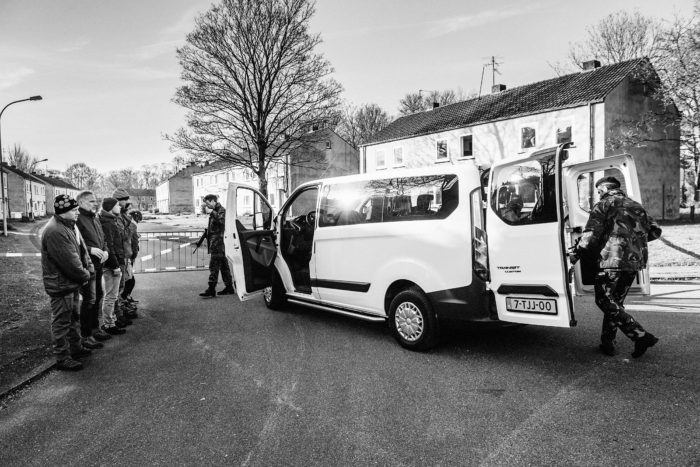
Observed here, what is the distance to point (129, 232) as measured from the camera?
7082 millimetres

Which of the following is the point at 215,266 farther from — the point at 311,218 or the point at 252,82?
the point at 252,82

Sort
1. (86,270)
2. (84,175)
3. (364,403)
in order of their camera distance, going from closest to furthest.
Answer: (364,403) < (86,270) < (84,175)

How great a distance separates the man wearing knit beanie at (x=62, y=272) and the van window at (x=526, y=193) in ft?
14.4

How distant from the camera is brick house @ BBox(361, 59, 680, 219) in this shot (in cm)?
2348

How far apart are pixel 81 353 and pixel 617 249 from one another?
5.88 meters

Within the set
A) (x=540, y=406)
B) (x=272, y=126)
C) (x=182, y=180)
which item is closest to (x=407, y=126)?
(x=272, y=126)

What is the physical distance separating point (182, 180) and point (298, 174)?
4925cm

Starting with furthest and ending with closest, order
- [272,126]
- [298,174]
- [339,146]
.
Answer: [339,146], [298,174], [272,126]

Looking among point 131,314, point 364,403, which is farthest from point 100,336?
point 364,403

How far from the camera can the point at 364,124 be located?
185ft

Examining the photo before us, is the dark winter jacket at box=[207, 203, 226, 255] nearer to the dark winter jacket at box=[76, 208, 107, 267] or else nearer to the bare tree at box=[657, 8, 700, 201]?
the dark winter jacket at box=[76, 208, 107, 267]

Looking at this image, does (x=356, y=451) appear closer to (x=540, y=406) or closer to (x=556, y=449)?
(x=556, y=449)

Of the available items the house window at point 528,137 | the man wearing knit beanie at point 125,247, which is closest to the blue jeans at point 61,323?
the man wearing knit beanie at point 125,247

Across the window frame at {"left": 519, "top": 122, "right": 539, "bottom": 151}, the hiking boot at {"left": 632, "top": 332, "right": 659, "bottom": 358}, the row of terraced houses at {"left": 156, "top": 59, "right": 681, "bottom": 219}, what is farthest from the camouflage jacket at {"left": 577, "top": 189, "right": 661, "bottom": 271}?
the window frame at {"left": 519, "top": 122, "right": 539, "bottom": 151}
